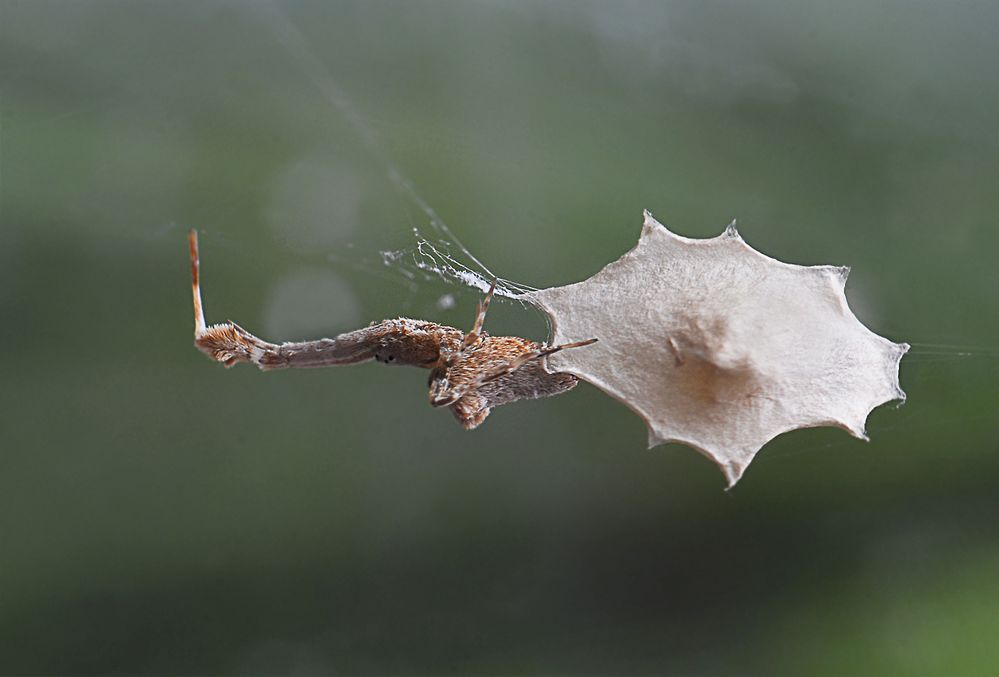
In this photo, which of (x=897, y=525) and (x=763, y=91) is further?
(x=763, y=91)

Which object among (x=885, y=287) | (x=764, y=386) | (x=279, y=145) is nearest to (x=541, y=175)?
(x=279, y=145)

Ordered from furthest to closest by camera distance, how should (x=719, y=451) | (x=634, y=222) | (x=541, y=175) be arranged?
(x=541, y=175), (x=634, y=222), (x=719, y=451)

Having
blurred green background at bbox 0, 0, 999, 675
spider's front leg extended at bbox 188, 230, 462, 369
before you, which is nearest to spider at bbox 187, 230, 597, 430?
spider's front leg extended at bbox 188, 230, 462, 369

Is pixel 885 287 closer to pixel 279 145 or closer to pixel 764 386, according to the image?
pixel 764 386

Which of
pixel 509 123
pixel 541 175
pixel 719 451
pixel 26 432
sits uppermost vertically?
pixel 509 123

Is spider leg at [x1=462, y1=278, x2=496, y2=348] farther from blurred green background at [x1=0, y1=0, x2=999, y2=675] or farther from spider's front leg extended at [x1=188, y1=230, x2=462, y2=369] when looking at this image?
blurred green background at [x1=0, y1=0, x2=999, y2=675]

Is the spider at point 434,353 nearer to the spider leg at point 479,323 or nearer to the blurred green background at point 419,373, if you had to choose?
the spider leg at point 479,323

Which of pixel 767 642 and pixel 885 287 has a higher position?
pixel 885 287

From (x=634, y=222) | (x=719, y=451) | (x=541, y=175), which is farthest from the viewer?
(x=541, y=175)
